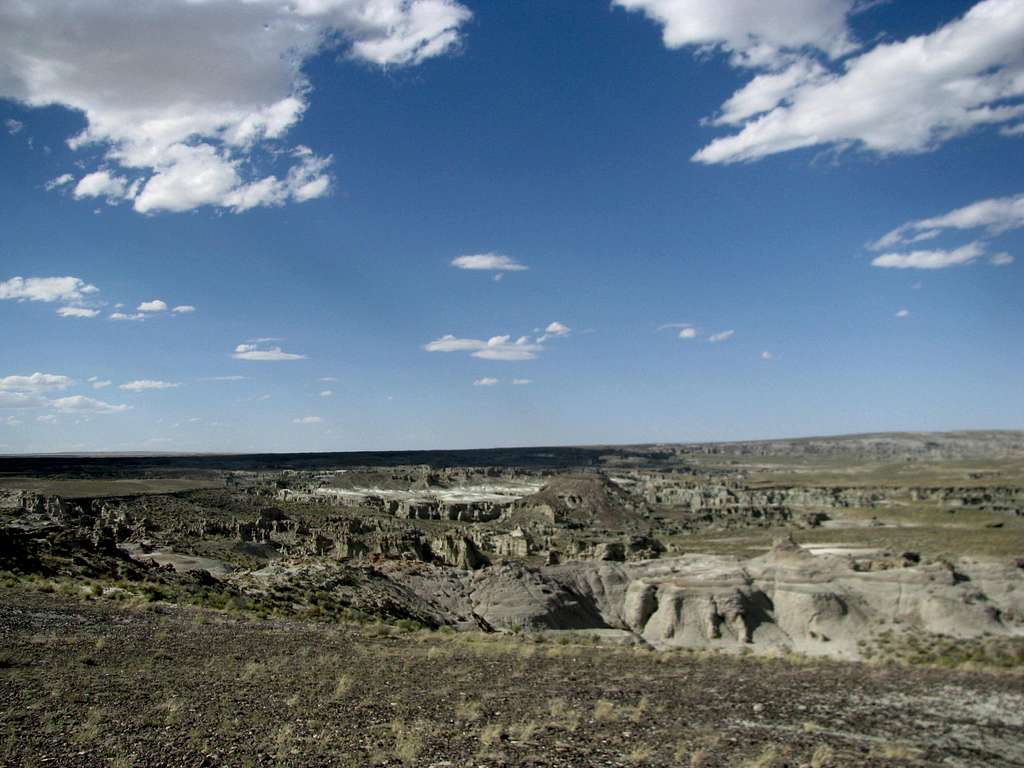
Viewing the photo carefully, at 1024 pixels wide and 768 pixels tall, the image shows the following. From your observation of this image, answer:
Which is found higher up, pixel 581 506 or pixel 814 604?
pixel 814 604

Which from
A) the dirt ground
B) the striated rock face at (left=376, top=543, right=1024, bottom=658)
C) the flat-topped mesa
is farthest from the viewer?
the flat-topped mesa

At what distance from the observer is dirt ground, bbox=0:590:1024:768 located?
10.3m

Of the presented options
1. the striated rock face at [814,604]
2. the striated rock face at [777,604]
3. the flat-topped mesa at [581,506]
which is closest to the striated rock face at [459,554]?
the striated rock face at [777,604]

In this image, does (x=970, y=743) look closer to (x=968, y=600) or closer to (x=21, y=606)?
(x=21, y=606)

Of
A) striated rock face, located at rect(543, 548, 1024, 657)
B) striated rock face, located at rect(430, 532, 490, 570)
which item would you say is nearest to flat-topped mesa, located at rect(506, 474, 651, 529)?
striated rock face, located at rect(430, 532, 490, 570)

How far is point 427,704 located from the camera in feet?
42.7

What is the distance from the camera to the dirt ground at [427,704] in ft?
33.8

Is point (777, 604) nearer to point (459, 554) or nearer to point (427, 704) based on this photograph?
point (459, 554)

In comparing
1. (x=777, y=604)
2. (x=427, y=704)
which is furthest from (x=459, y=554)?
(x=427, y=704)

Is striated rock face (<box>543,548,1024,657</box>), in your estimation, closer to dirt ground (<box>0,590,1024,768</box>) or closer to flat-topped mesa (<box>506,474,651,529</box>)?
dirt ground (<box>0,590,1024,768</box>)

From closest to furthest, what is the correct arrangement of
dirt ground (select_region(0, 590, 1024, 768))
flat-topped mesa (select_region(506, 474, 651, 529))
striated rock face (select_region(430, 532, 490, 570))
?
dirt ground (select_region(0, 590, 1024, 768))
striated rock face (select_region(430, 532, 490, 570))
flat-topped mesa (select_region(506, 474, 651, 529))

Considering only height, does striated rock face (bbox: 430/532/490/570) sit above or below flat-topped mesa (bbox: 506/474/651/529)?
above

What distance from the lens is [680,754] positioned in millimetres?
10750

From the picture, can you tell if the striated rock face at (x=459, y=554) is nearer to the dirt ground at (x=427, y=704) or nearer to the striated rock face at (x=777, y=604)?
the striated rock face at (x=777, y=604)
